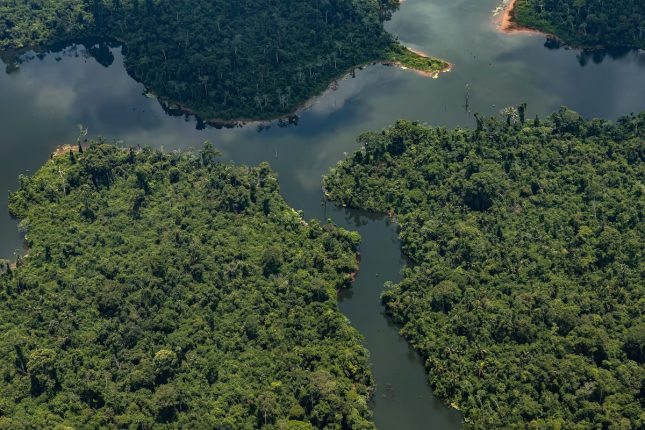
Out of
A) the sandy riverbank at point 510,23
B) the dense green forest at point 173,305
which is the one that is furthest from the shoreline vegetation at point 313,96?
the sandy riverbank at point 510,23

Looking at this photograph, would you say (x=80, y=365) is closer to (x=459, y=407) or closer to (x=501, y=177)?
(x=459, y=407)

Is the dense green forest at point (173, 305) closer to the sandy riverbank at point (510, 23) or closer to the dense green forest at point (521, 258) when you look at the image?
the dense green forest at point (521, 258)

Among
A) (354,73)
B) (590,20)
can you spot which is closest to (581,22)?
(590,20)

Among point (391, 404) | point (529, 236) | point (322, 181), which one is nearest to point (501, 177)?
point (529, 236)

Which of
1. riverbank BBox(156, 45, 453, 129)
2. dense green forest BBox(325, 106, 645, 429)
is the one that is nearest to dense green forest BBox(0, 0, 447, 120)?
riverbank BBox(156, 45, 453, 129)

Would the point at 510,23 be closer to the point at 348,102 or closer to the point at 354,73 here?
the point at 354,73

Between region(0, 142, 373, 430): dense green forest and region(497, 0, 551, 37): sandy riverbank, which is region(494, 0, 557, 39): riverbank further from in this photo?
region(0, 142, 373, 430): dense green forest
